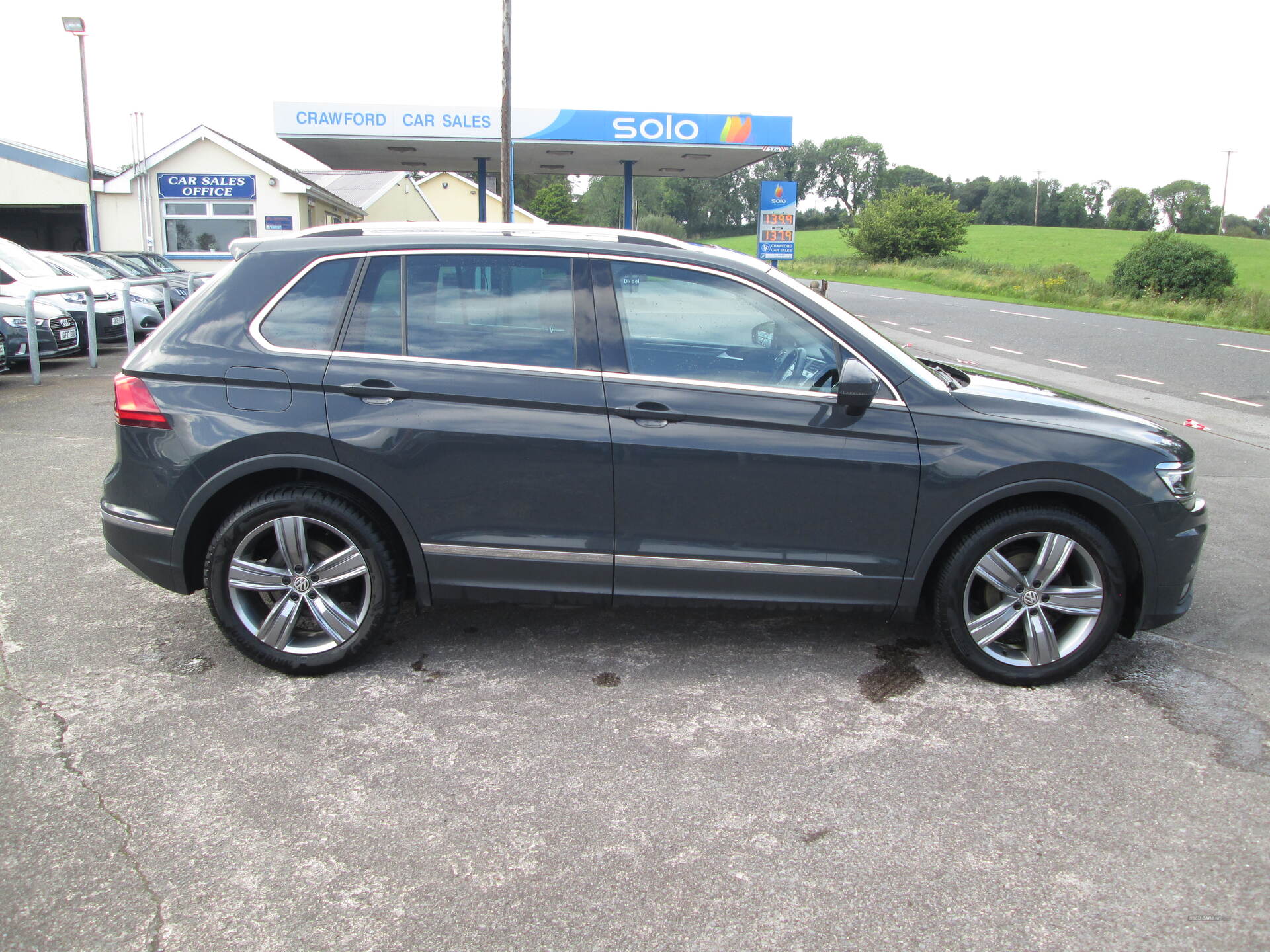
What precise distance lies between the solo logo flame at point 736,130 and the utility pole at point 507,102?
17.6 ft

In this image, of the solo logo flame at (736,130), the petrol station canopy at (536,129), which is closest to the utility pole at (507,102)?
the petrol station canopy at (536,129)

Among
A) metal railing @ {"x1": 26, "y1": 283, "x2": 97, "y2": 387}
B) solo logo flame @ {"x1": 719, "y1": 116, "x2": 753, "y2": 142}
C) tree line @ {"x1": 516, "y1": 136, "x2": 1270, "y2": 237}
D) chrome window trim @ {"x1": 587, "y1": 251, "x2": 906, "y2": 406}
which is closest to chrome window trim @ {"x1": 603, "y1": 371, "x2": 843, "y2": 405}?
chrome window trim @ {"x1": 587, "y1": 251, "x2": 906, "y2": 406}

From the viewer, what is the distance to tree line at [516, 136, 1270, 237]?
89375 millimetres

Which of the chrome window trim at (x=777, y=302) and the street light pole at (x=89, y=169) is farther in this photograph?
the street light pole at (x=89, y=169)

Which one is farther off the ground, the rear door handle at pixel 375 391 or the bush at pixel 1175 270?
the bush at pixel 1175 270

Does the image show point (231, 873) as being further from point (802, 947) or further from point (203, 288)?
point (203, 288)

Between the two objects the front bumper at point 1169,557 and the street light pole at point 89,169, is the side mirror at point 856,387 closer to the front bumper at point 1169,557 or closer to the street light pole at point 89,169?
the front bumper at point 1169,557

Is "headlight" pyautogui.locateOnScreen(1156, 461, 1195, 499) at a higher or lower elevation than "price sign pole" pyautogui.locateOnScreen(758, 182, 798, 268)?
lower

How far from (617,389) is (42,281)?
1395 cm

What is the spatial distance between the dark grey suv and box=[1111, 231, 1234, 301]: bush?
3811 cm

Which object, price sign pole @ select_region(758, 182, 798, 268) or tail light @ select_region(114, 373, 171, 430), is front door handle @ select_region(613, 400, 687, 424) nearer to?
tail light @ select_region(114, 373, 171, 430)

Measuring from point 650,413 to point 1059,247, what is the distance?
3194 inches

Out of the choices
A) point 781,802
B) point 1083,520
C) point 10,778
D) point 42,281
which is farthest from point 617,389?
point 42,281

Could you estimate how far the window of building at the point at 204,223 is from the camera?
29.3m
